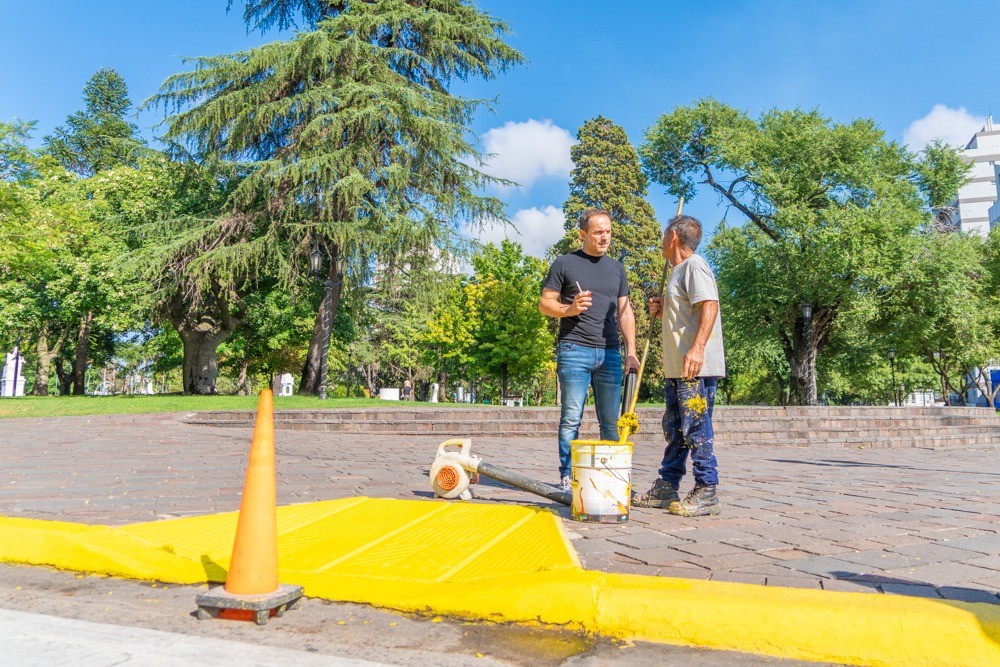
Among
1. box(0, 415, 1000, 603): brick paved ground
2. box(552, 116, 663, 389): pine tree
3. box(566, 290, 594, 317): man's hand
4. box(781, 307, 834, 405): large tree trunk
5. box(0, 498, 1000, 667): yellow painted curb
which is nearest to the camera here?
box(0, 498, 1000, 667): yellow painted curb

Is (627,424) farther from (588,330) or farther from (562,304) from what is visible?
(562,304)

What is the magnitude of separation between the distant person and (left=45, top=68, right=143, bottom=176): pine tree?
4715 cm

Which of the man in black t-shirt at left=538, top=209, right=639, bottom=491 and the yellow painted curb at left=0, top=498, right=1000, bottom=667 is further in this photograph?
the man in black t-shirt at left=538, top=209, right=639, bottom=491

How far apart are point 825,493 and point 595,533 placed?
3.02m

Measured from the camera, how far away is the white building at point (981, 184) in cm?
8219

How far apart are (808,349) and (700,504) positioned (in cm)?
2547

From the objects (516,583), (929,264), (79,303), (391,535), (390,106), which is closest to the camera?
(516,583)

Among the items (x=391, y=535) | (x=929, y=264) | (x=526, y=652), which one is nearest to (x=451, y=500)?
(x=391, y=535)

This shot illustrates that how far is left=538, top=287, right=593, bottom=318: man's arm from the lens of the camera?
4.93 metres

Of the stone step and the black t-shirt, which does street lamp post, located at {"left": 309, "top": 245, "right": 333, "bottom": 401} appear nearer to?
the stone step

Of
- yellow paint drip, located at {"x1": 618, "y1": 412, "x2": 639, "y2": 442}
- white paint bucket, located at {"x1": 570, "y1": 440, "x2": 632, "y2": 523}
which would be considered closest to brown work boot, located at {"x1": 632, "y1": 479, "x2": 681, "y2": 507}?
yellow paint drip, located at {"x1": 618, "y1": 412, "x2": 639, "y2": 442}

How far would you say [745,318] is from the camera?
28.7m

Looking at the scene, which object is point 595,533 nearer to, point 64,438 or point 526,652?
point 526,652

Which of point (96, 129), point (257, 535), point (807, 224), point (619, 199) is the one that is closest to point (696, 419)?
point (257, 535)
